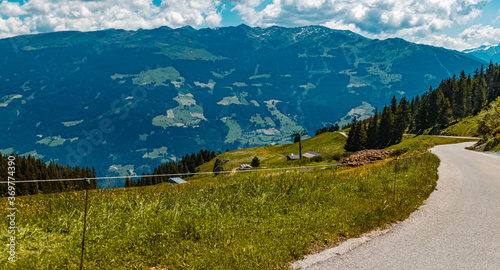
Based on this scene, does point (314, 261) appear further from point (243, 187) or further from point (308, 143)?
point (308, 143)

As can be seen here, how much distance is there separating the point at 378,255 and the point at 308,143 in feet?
495

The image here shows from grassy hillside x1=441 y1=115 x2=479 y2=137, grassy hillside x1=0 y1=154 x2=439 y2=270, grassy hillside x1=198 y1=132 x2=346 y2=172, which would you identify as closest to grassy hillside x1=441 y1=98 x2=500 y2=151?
grassy hillside x1=441 y1=115 x2=479 y2=137

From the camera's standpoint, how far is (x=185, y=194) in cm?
1113

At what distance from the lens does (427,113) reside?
465 feet

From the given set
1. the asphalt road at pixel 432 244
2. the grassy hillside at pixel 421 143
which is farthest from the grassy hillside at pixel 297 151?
the asphalt road at pixel 432 244

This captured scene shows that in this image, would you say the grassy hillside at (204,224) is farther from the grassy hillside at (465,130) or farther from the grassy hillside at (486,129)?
the grassy hillside at (465,130)

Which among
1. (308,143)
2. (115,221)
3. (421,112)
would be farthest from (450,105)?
(115,221)

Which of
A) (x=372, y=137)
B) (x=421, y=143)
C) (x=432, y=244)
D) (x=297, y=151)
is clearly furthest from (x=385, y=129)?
(x=432, y=244)

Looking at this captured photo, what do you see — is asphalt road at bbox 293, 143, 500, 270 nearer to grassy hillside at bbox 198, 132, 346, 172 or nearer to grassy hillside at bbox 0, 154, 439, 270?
grassy hillside at bbox 0, 154, 439, 270

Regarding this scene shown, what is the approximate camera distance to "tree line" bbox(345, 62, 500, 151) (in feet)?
396

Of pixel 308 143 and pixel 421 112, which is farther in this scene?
pixel 308 143

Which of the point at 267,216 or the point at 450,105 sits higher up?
the point at 450,105

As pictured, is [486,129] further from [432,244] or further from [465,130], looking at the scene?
[432,244]

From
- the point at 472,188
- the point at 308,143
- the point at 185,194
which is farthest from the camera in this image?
the point at 308,143
